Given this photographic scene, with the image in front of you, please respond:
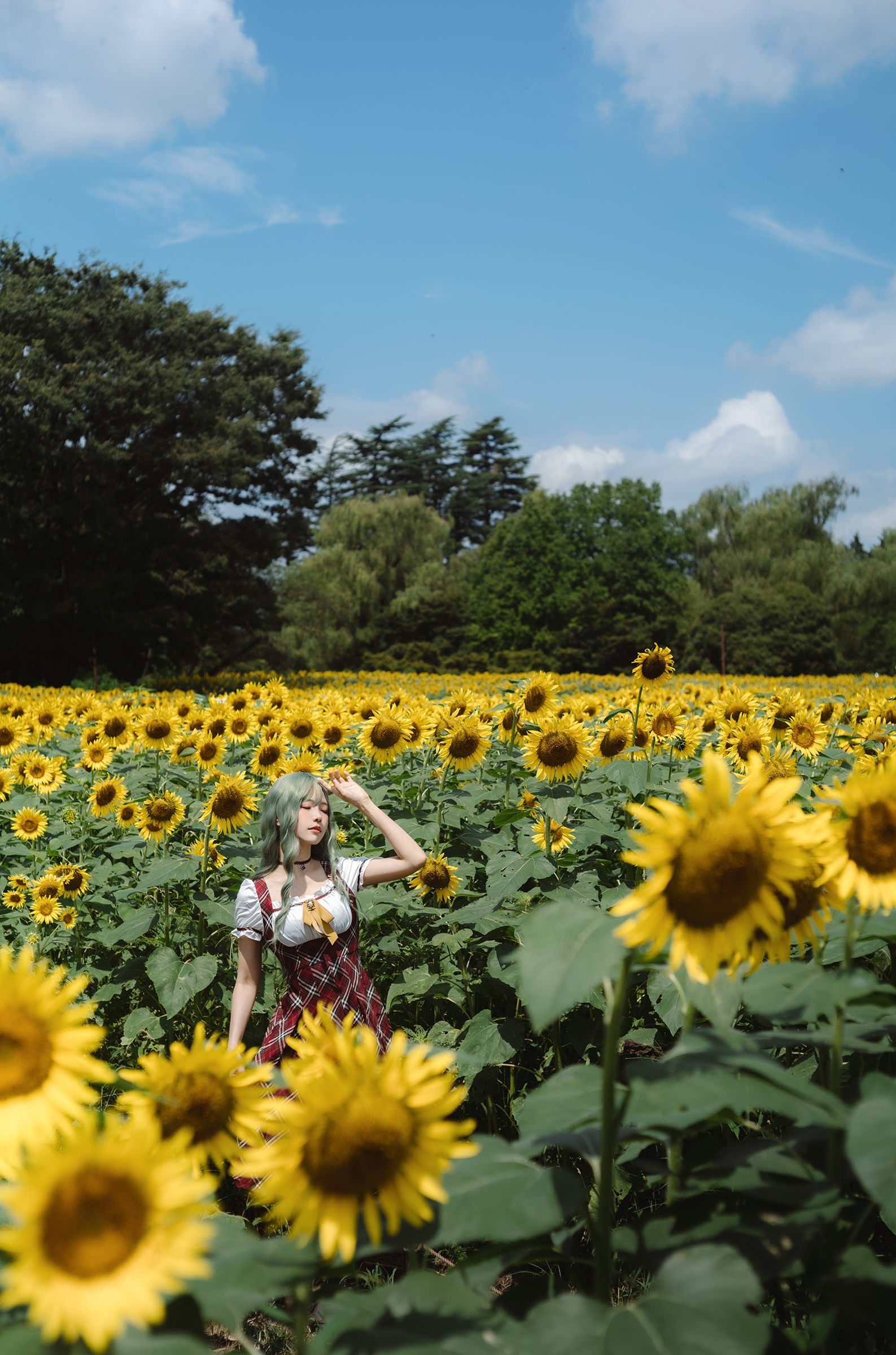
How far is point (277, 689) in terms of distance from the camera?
673cm

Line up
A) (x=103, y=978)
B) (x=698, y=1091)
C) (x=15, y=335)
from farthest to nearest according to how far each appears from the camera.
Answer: (x=15, y=335), (x=103, y=978), (x=698, y=1091)

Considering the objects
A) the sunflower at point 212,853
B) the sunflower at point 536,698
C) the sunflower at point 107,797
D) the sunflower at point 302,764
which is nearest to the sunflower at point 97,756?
the sunflower at point 107,797

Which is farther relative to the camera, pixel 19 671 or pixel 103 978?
pixel 19 671

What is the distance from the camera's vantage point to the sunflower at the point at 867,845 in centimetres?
129

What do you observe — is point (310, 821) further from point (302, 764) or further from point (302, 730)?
point (302, 730)

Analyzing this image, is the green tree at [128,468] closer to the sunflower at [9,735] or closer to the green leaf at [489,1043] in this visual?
the sunflower at [9,735]

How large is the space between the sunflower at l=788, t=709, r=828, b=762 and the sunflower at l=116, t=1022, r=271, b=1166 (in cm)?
426

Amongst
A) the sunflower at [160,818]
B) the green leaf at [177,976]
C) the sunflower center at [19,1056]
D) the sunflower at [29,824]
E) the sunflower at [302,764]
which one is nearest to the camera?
the sunflower center at [19,1056]

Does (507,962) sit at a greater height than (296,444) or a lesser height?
lesser

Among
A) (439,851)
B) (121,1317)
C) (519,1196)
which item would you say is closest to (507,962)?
(439,851)

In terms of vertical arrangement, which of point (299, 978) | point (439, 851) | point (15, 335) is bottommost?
point (299, 978)

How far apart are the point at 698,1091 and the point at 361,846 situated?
423 cm

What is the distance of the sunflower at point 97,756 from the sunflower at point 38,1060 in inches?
215

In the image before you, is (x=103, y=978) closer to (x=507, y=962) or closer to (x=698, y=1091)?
(x=507, y=962)
